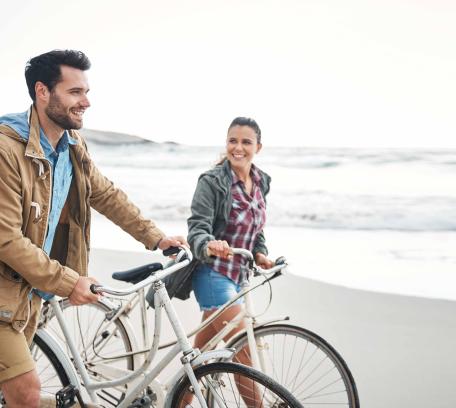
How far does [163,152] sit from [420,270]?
15.0m

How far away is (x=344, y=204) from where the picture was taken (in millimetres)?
15023

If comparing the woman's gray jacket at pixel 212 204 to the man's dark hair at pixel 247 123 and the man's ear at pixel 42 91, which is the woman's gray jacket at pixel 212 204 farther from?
the man's ear at pixel 42 91

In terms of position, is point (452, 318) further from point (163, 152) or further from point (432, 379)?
point (163, 152)

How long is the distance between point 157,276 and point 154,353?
0.35 m

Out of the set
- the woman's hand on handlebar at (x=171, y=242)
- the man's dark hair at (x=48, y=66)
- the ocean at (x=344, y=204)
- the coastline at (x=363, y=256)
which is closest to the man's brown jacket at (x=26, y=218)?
the man's dark hair at (x=48, y=66)

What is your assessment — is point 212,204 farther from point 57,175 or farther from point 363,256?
point 363,256

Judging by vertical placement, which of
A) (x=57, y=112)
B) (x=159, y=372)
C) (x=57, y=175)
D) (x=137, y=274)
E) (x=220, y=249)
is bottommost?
(x=159, y=372)

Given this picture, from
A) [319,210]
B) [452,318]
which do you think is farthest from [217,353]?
[319,210]

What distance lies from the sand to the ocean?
70 centimetres

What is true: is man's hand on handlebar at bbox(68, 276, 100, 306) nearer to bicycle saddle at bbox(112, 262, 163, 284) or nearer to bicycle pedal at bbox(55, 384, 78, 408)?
bicycle saddle at bbox(112, 262, 163, 284)

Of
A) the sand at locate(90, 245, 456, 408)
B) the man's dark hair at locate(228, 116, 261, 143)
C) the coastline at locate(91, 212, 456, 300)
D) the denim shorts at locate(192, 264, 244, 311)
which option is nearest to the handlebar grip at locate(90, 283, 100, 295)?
the denim shorts at locate(192, 264, 244, 311)

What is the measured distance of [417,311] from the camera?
16.3ft

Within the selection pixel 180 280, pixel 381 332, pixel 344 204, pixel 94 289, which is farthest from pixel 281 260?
pixel 344 204

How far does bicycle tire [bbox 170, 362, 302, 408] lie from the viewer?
226 centimetres
